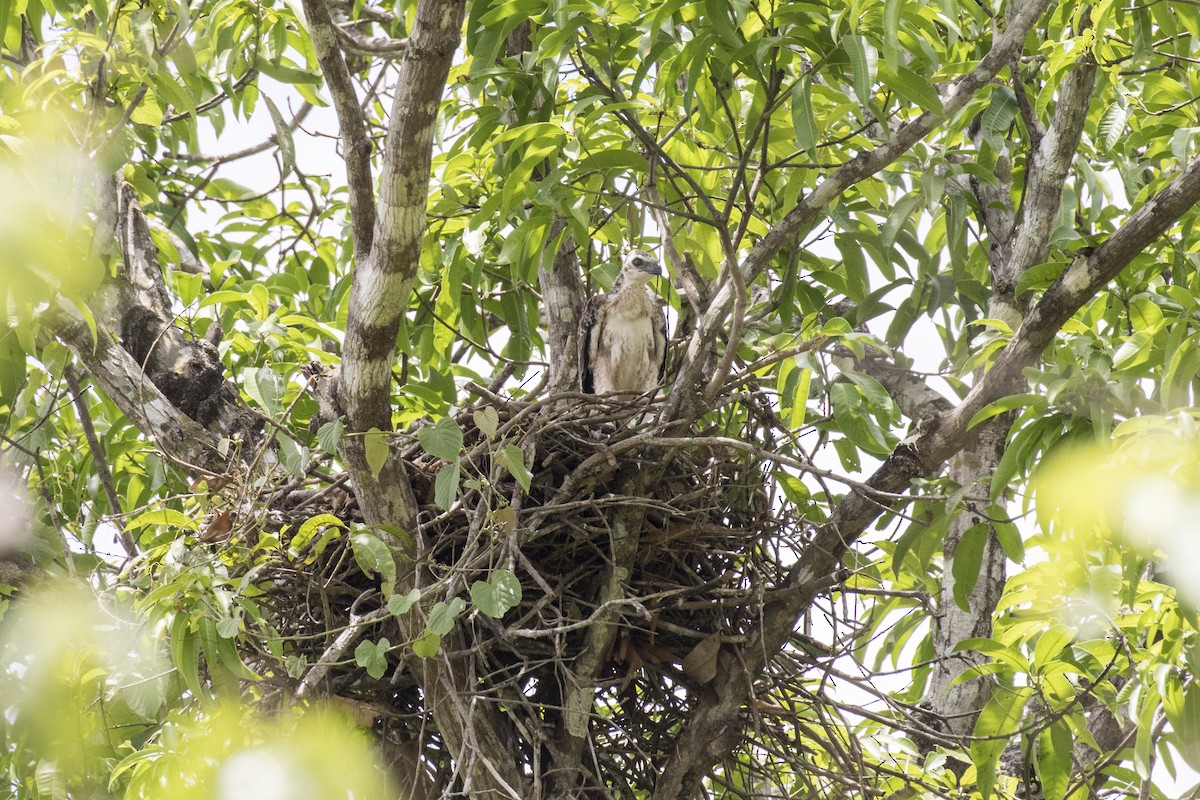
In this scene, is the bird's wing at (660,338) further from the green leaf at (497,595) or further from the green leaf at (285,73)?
the green leaf at (497,595)

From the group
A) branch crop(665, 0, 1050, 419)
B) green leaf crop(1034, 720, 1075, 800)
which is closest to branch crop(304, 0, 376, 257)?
branch crop(665, 0, 1050, 419)

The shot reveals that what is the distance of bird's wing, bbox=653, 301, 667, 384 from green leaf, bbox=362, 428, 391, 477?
2316 millimetres

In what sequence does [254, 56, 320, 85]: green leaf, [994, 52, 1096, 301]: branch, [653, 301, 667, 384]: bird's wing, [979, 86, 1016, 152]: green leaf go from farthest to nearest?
[653, 301, 667, 384]: bird's wing, [979, 86, 1016, 152]: green leaf, [994, 52, 1096, 301]: branch, [254, 56, 320, 85]: green leaf

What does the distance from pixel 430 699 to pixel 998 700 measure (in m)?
1.67

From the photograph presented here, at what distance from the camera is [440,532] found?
3.73 meters

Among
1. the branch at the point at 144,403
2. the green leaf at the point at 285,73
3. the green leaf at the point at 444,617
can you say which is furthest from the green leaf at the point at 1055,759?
the green leaf at the point at 285,73

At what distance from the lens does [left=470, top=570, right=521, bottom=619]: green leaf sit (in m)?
2.98

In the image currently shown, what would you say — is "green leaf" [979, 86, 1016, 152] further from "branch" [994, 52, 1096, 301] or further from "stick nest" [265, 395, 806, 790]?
"stick nest" [265, 395, 806, 790]

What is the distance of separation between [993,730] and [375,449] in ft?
6.21

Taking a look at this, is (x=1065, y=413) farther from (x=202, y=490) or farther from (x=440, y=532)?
(x=202, y=490)

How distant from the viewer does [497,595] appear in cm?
300

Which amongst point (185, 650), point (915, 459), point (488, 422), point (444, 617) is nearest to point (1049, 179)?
point (915, 459)

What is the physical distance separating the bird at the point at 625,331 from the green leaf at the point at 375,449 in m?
1.99

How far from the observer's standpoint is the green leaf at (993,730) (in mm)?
3324
